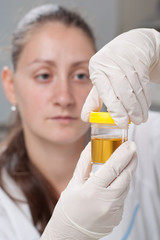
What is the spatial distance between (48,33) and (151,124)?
63 cm

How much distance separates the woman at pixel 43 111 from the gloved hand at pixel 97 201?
0.40 meters

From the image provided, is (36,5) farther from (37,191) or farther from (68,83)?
(37,191)

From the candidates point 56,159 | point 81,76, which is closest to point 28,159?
point 56,159

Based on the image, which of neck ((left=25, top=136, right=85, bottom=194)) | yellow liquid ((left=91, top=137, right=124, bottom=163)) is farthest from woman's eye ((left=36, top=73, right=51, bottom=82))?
yellow liquid ((left=91, top=137, right=124, bottom=163))

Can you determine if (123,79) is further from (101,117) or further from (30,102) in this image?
(30,102)

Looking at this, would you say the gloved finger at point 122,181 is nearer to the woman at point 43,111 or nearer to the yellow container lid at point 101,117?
the yellow container lid at point 101,117

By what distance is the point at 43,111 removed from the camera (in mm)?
1219

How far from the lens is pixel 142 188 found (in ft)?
4.35

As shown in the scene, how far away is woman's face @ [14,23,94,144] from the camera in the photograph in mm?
1216

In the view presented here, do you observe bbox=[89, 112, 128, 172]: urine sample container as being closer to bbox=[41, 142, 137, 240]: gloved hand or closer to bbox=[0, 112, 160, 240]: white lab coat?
bbox=[41, 142, 137, 240]: gloved hand

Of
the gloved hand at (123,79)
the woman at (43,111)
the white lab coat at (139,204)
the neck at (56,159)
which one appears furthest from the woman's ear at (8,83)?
the gloved hand at (123,79)

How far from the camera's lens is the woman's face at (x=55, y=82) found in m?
1.22

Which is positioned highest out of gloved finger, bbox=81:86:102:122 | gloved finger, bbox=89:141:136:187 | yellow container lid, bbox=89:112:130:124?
yellow container lid, bbox=89:112:130:124

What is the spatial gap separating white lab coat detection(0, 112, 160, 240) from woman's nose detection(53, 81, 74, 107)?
1.16ft
